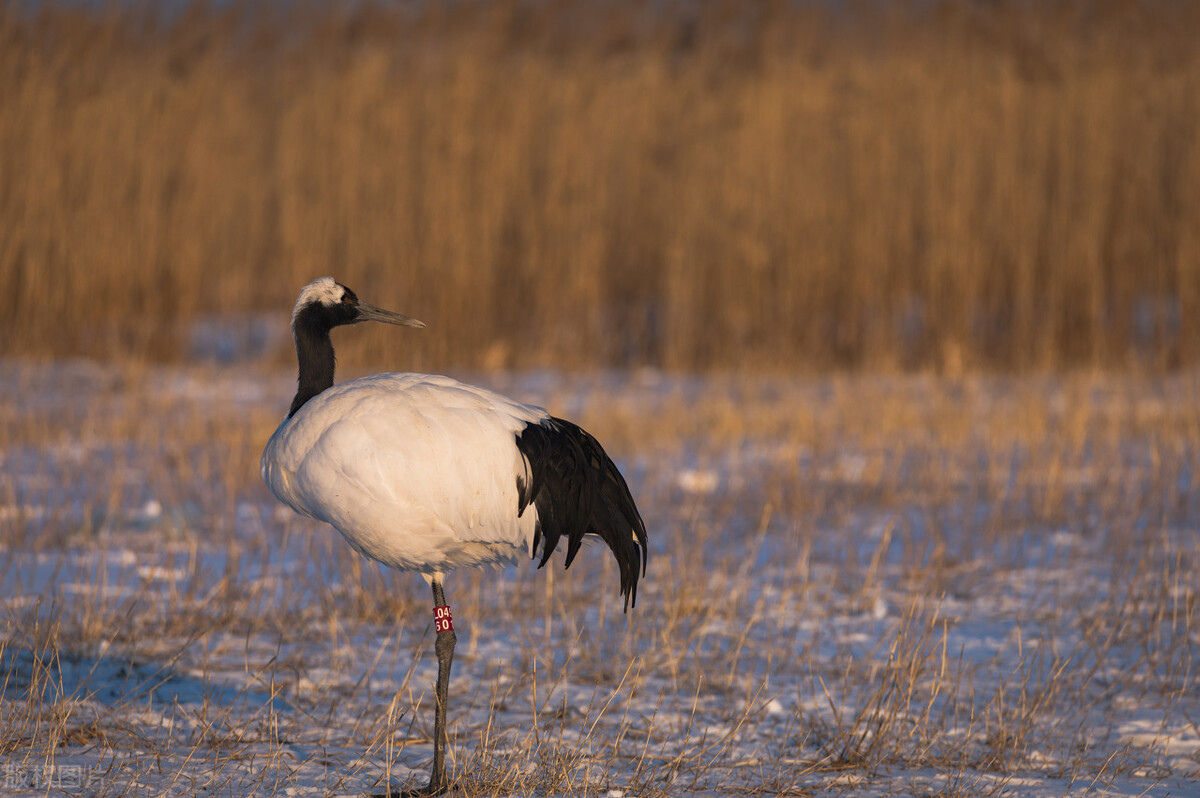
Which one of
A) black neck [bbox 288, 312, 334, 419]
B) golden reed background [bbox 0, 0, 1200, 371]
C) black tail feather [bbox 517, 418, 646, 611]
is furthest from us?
golden reed background [bbox 0, 0, 1200, 371]

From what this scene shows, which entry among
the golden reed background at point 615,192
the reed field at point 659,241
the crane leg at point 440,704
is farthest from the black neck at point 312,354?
the golden reed background at point 615,192

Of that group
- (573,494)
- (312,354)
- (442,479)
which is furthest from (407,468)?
(312,354)

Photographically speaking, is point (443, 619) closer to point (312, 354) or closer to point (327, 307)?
point (312, 354)

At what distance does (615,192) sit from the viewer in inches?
417

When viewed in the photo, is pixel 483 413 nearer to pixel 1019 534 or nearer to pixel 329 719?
pixel 329 719

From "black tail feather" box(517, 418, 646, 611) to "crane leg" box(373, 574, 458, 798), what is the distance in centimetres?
32

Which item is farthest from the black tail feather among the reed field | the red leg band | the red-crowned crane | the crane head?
the reed field

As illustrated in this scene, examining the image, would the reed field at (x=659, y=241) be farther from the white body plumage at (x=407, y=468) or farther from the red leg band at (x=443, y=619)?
the white body plumage at (x=407, y=468)

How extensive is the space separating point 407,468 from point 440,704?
625 mm

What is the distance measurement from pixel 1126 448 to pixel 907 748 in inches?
176

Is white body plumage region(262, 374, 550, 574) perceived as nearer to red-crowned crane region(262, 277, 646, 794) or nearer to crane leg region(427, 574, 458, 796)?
red-crowned crane region(262, 277, 646, 794)

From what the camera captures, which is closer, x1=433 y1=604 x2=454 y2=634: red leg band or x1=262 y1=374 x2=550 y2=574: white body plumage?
x1=262 y1=374 x2=550 y2=574: white body plumage

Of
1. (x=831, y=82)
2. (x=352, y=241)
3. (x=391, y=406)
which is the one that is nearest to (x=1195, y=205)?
(x=831, y=82)

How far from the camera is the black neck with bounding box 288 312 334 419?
12.6ft
